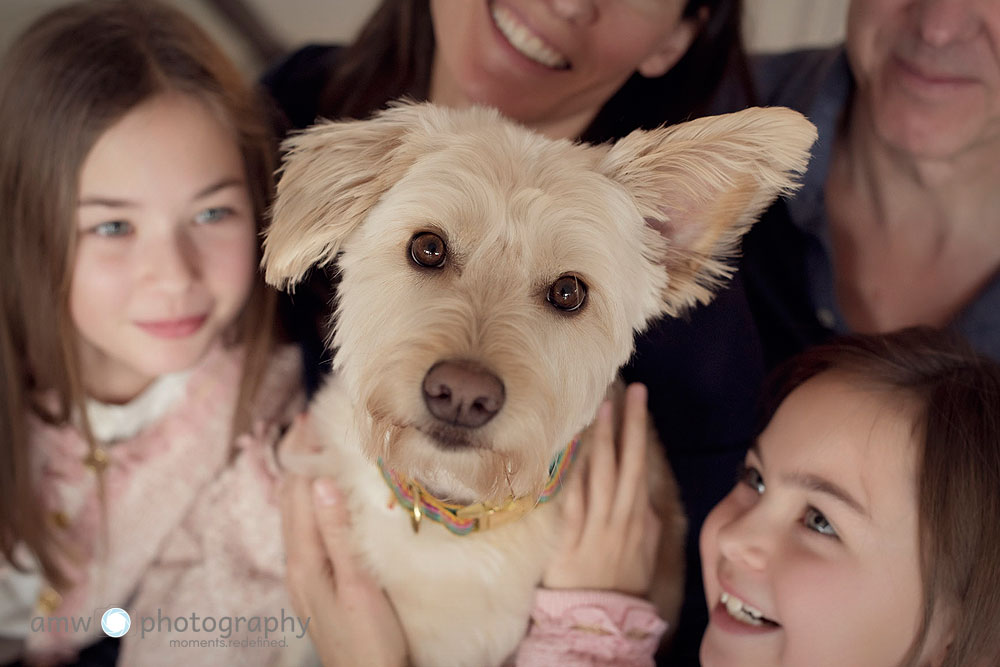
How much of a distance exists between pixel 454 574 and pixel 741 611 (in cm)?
64

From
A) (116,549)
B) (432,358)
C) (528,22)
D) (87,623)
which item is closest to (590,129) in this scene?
(528,22)

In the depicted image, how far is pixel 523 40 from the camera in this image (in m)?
1.72

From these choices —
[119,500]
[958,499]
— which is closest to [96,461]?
[119,500]

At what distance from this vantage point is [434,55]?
204cm

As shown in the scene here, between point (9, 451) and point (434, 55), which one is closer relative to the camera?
point (9, 451)

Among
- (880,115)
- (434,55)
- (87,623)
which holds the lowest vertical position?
(87,623)

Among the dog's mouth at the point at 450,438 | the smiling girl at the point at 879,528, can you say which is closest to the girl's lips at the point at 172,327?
the dog's mouth at the point at 450,438

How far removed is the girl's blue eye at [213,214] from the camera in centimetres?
169

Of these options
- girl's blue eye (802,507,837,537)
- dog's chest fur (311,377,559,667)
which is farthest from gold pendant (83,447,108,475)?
girl's blue eye (802,507,837,537)

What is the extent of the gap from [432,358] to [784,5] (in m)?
3.08

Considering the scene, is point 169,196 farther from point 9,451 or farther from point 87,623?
point 87,623

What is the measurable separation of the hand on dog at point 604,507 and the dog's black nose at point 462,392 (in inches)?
21.0

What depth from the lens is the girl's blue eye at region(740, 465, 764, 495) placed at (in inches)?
64.3

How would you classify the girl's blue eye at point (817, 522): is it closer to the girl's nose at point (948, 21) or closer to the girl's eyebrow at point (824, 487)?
the girl's eyebrow at point (824, 487)
